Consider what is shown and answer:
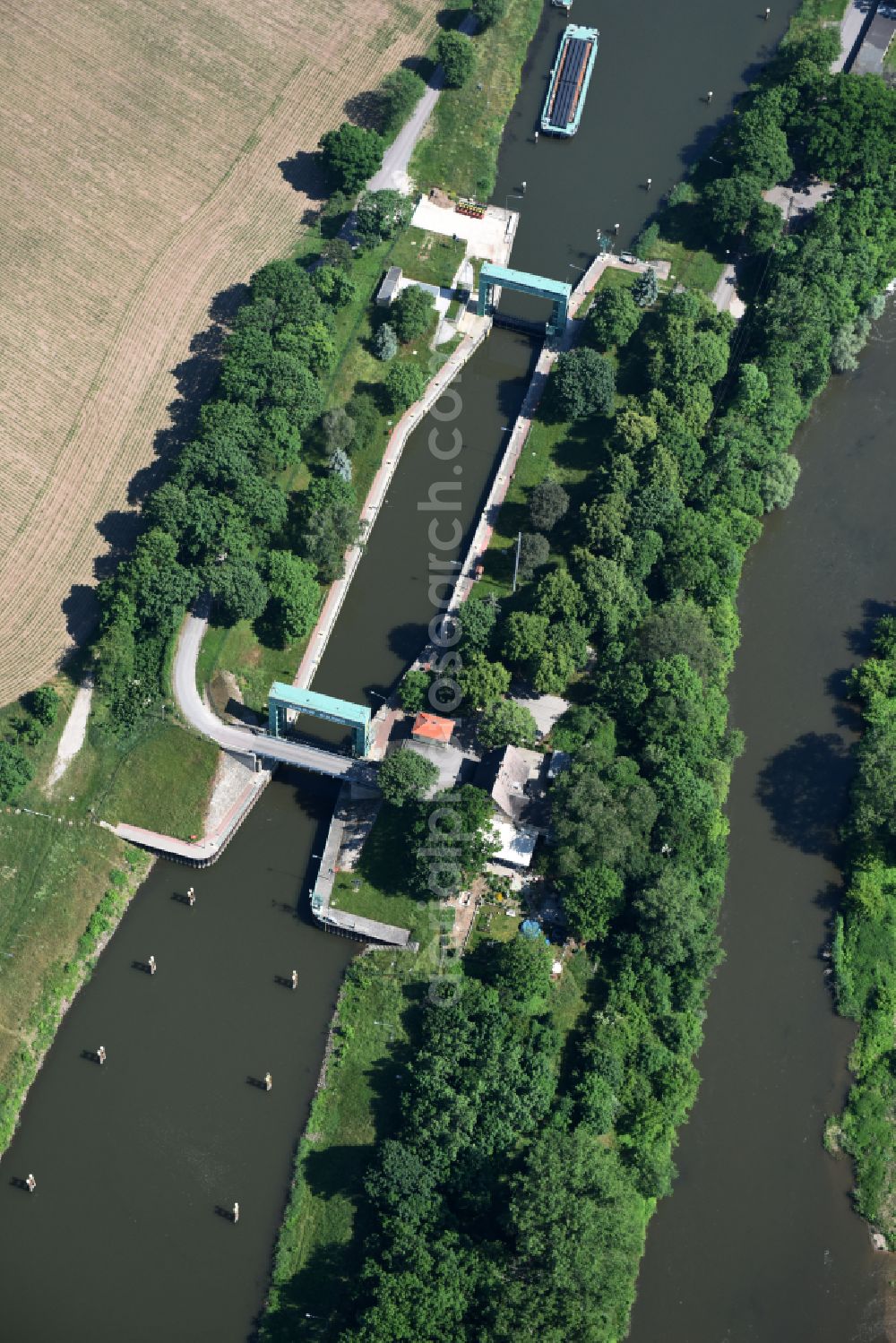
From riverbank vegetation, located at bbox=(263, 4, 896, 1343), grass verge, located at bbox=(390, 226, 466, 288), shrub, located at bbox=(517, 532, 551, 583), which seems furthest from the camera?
grass verge, located at bbox=(390, 226, 466, 288)

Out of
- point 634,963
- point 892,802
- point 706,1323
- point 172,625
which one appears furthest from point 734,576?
point 706,1323

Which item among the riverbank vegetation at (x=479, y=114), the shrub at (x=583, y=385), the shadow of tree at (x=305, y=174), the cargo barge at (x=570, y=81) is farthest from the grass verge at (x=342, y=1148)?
the cargo barge at (x=570, y=81)

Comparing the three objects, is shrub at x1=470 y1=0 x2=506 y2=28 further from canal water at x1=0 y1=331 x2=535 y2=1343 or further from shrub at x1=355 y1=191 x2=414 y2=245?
canal water at x1=0 y1=331 x2=535 y2=1343

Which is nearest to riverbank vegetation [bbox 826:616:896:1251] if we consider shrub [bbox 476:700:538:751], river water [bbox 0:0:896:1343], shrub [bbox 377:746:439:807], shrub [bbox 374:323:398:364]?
river water [bbox 0:0:896:1343]

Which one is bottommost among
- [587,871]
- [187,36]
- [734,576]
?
[587,871]

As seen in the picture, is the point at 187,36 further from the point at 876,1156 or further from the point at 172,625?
the point at 876,1156

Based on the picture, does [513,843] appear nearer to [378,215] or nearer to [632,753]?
[632,753]
